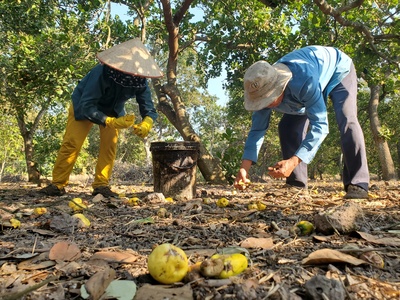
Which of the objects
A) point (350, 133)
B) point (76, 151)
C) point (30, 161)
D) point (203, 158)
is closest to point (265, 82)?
point (350, 133)

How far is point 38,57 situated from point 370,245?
4837 mm

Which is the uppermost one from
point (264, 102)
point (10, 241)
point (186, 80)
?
point (186, 80)

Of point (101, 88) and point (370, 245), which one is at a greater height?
point (101, 88)

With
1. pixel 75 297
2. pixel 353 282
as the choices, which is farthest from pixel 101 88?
pixel 353 282

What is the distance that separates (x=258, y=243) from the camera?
80.8 inches

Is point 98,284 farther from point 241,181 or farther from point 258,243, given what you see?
point 241,181

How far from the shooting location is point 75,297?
1.39 metres

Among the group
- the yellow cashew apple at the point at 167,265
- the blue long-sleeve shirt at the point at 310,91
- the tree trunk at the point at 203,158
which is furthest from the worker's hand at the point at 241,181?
the tree trunk at the point at 203,158

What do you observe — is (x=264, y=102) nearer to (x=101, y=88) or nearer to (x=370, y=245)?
(x=370, y=245)

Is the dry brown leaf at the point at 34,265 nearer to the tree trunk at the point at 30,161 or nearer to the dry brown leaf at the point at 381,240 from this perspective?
the dry brown leaf at the point at 381,240

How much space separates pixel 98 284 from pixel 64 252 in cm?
55

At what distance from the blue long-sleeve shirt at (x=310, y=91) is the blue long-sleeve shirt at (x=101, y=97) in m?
1.54

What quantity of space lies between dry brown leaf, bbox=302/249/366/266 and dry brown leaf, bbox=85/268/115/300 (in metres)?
0.88

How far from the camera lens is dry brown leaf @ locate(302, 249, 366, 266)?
1626 millimetres
